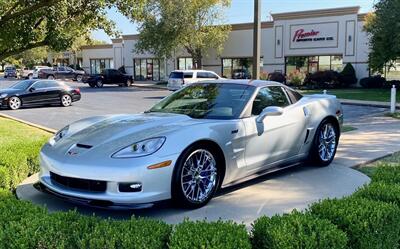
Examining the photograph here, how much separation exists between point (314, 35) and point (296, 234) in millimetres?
33423

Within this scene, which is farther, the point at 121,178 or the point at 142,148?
the point at 142,148

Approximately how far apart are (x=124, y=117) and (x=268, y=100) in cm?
196

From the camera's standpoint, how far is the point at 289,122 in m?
6.27

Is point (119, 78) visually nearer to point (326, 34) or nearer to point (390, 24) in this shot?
point (326, 34)

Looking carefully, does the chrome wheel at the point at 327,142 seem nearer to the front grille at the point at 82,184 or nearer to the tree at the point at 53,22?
the front grille at the point at 82,184

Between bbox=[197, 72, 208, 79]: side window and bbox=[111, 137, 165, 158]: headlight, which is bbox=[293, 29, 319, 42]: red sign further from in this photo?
bbox=[111, 137, 165, 158]: headlight

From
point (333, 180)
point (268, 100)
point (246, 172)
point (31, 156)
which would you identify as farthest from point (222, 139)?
point (31, 156)

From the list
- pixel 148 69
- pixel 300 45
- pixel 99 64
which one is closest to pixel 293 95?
pixel 300 45

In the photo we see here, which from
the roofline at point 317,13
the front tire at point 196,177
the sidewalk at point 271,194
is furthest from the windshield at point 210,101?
the roofline at point 317,13

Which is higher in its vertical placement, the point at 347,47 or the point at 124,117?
the point at 347,47

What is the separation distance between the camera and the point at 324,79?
31781 millimetres

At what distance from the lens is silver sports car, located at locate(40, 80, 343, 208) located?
14.8 ft

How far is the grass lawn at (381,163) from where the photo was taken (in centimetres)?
695

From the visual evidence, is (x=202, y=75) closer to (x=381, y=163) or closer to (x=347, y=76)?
(x=347, y=76)
